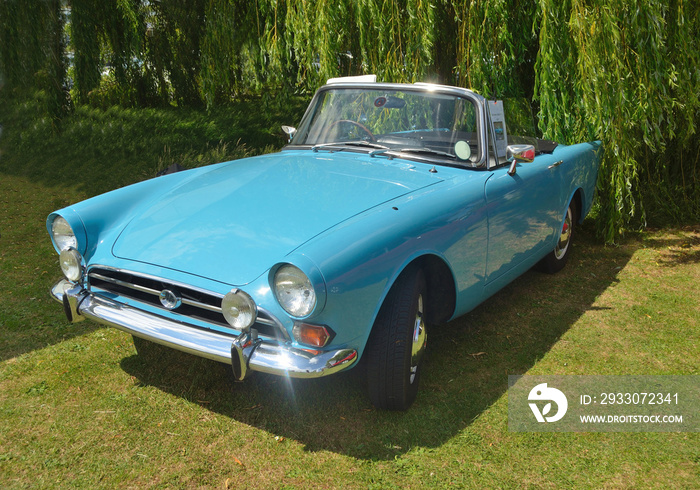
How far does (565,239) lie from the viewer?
5246 mm

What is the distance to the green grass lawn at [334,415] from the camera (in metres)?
2.68

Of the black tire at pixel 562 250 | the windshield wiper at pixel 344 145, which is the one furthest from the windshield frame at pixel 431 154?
the black tire at pixel 562 250

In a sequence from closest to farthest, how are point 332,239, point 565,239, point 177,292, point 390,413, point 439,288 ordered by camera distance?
1. point 332,239
2. point 177,292
3. point 390,413
4. point 439,288
5. point 565,239

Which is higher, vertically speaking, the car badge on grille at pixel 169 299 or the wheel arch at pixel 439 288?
the car badge on grille at pixel 169 299

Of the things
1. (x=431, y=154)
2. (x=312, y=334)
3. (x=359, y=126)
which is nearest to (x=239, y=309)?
(x=312, y=334)

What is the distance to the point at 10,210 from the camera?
7652 millimetres

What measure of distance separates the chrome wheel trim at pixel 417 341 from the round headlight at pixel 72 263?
1.75 m

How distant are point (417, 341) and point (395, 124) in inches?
66.9

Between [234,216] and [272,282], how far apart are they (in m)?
0.72

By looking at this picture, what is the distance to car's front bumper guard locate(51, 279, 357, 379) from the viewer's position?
2.56 meters

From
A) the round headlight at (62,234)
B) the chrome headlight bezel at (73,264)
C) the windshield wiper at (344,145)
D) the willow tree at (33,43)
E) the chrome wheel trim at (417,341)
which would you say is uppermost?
the willow tree at (33,43)

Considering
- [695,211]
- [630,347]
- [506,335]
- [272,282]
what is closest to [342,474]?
[272,282]

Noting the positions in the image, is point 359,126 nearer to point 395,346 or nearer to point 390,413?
point 395,346

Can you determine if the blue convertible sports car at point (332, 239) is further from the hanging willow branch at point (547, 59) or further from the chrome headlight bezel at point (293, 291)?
the hanging willow branch at point (547, 59)
